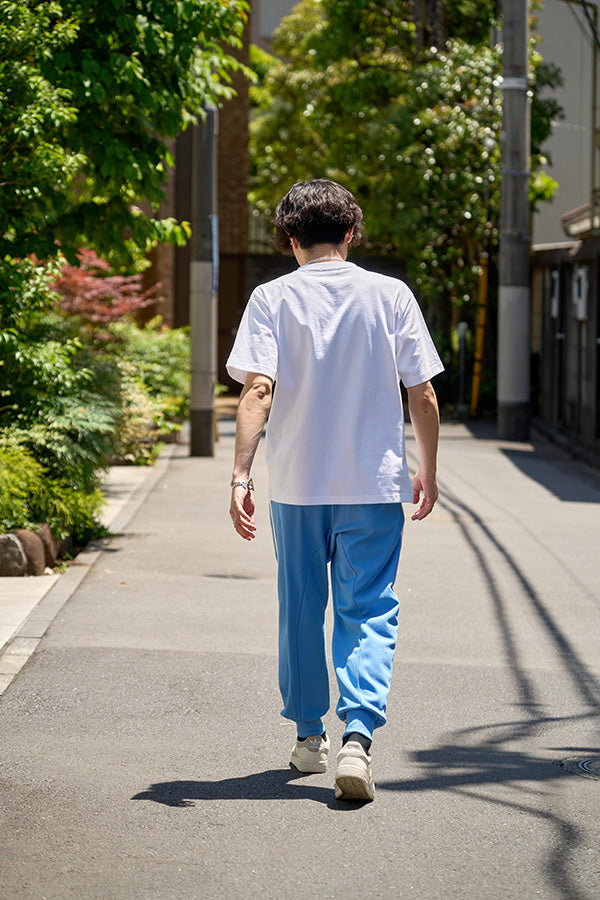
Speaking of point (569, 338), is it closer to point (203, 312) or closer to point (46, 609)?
point (203, 312)

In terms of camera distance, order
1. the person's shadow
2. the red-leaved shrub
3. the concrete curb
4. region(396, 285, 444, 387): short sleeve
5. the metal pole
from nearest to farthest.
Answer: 1. the person's shadow
2. region(396, 285, 444, 387): short sleeve
3. the concrete curb
4. the red-leaved shrub
5. the metal pole

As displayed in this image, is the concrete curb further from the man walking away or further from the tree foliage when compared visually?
the tree foliage

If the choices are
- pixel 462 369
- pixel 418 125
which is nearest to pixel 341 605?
pixel 462 369

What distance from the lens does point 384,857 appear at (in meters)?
3.84

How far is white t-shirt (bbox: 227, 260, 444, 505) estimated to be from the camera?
4.38 metres

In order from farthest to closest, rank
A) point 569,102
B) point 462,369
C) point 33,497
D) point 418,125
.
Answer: point 569,102 → point 418,125 → point 462,369 → point 33,497

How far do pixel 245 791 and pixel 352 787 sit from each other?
1.30 ft

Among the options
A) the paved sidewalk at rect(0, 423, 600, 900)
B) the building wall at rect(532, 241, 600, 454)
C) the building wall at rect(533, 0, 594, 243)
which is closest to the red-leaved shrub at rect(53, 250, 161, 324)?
the building wall at rect(532, 241, 600, 454)

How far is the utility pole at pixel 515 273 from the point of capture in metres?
19.0

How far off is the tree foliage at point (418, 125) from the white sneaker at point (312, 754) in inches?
740

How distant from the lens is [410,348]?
175 inches

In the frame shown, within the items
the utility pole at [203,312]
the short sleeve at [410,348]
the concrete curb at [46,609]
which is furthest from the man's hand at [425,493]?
the utility pole at [203,312]

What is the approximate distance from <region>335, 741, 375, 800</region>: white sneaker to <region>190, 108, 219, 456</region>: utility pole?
38.2 feet

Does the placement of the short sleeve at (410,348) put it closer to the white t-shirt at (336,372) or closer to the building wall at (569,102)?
the white t-shirt at (336,372)
